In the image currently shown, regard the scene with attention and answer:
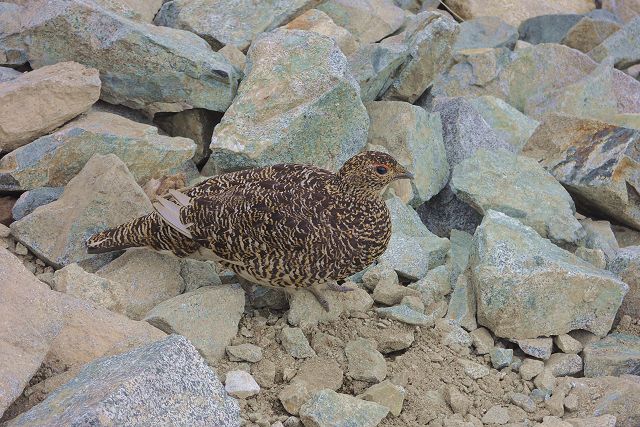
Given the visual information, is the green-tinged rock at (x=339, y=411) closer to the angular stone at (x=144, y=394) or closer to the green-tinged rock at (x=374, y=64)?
the angular stone at (x=144, y=394)

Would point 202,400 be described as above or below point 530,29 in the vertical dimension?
above

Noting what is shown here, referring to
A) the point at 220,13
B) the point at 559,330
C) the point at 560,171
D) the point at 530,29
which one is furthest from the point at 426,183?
the point at 530,29

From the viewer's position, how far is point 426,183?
6.64 metres

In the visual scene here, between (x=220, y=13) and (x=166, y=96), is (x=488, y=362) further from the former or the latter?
(x=220, y=13)

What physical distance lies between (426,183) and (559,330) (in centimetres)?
181

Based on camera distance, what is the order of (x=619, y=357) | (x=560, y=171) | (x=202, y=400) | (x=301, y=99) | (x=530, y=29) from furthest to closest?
(x=530, y=29), (x=560, y=171), (x=301, y=99), (x=619, y=357), (x=202, y=400)

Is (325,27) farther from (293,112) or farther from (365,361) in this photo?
(365,361)

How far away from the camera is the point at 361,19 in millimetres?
8453

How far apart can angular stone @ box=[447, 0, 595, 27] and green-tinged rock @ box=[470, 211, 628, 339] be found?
5.78 metres

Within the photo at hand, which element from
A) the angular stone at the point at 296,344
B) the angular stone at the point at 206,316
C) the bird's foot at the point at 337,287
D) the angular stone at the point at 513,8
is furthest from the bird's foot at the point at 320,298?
the angular stone at the point at 513,8

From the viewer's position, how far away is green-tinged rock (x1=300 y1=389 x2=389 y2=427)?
4.18 m

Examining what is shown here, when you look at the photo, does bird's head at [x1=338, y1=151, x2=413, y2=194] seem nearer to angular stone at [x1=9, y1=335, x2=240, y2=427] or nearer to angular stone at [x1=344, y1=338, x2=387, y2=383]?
angular stone at [x1=344, y1=338, x2=387, y2=383]

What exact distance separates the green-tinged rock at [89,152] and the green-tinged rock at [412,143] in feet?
5.01

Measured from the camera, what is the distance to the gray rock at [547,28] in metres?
10.1
